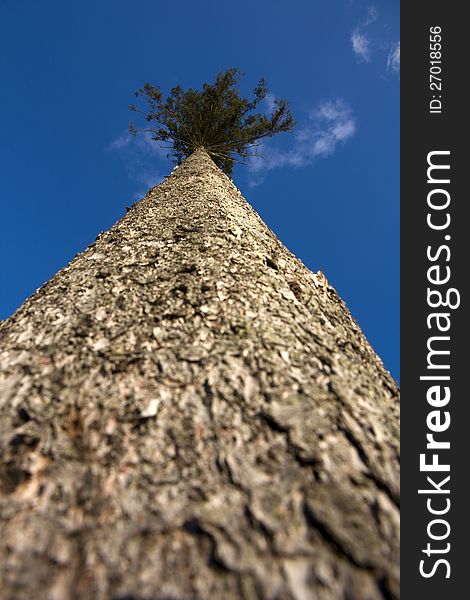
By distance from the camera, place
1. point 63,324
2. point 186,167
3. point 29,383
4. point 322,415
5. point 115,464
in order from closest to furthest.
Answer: point 115,464 → point 322,415 → point 29,383 → point 63,324 → point 186,167

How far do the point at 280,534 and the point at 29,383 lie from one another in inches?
46.4

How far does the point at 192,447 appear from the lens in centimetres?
132

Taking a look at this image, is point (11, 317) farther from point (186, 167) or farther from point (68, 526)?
point (186, 167)

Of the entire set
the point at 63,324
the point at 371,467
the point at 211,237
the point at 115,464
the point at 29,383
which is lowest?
the point at 115,464

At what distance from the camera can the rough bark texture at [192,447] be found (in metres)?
1.02

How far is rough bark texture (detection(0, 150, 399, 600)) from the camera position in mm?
1024

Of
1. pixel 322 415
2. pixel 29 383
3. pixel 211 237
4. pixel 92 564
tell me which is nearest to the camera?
pixel 92 564

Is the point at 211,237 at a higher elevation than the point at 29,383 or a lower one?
higher

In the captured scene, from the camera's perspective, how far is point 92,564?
40.8 inches

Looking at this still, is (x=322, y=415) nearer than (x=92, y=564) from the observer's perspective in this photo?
No

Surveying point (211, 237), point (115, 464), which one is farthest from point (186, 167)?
point (115, 464)

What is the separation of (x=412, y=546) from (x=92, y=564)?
3.38 feet

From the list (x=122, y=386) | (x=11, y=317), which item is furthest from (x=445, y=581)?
(x=11, y=317)

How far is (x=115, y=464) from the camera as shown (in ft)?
4.19
